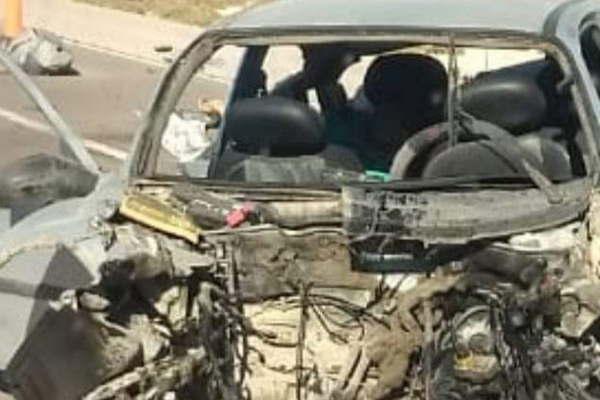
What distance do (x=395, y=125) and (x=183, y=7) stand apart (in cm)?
1980

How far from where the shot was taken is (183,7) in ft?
87.0

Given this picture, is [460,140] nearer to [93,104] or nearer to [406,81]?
[406,81]

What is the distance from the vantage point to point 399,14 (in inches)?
262

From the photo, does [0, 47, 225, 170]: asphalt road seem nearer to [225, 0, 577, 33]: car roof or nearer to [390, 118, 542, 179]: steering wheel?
[225, 0, 577, 33]: car roof

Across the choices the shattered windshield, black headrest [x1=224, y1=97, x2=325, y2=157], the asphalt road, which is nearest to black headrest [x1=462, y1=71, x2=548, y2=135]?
the shattered windshield

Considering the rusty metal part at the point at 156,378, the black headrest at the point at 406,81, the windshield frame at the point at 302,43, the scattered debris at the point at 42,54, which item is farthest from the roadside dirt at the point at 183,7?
the rusty metal part at the point at 156,378

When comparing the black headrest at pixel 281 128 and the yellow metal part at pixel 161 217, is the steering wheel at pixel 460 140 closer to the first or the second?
the black headrest at pixel 281 128

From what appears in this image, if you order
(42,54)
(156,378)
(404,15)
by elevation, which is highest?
(42,54)

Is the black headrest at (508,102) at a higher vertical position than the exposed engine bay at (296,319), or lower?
higher

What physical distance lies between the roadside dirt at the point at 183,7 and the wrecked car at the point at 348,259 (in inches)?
719

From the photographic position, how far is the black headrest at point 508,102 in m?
6.37

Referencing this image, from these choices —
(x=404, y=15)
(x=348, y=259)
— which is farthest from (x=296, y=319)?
(x=404, y=15)

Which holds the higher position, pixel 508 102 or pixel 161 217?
pixel 508 102

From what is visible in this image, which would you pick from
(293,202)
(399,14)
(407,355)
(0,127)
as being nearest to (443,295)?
(407,355)
